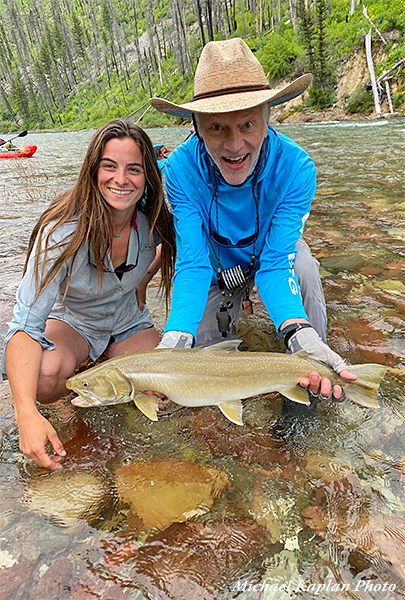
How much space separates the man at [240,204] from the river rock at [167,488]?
0.75 m

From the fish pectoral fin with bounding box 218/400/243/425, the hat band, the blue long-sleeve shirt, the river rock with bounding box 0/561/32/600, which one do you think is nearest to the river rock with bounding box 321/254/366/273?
the blue long-sleeve shirt

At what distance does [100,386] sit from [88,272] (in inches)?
39.9

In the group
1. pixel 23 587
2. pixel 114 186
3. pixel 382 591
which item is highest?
pixel 114 186

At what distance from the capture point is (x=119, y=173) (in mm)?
2807

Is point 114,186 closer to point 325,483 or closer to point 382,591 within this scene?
point 325,483

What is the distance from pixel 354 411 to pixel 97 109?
3218 inches

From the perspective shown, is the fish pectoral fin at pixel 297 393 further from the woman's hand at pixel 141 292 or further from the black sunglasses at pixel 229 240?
the woman's hand at pixel 141 292

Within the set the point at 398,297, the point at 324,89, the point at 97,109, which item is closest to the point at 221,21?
Answer: the point at 97,109

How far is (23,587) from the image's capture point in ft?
5.71

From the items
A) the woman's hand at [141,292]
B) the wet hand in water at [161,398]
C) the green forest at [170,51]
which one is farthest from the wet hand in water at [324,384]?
the green forest at [170,51]

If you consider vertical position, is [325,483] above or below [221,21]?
below

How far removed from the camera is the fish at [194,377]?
229 cm

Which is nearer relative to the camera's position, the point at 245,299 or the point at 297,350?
the point at 297,350

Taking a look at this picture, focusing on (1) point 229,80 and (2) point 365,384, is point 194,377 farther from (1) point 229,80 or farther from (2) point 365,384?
(1) point 229,80
